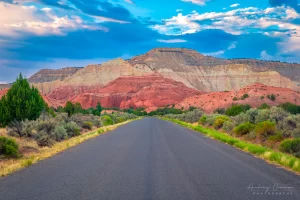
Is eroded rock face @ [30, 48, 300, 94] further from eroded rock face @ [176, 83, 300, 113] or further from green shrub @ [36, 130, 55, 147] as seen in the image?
green shrub @ [36, 130, 55, 147]

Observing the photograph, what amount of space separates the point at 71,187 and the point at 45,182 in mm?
1037

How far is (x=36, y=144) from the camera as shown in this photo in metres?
20.1

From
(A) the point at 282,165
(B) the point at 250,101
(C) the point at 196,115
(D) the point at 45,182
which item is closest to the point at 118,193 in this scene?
(D) the point at 45,182

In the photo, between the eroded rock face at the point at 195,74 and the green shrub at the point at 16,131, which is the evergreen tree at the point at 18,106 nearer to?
the green shrub at the point at 16,131

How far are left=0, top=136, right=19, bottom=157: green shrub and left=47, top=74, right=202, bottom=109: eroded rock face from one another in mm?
135346

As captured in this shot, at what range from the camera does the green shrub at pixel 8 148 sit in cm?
1510

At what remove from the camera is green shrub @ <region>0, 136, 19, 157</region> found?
15102mm

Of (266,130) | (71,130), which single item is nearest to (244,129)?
(266,130)

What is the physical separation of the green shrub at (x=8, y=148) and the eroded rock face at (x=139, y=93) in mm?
135346

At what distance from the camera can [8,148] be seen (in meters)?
15.1

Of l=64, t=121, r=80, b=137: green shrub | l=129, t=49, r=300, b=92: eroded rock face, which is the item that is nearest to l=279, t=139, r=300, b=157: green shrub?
l=64, t=121, r=80, b=137: green shrub

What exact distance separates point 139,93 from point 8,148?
484 ft

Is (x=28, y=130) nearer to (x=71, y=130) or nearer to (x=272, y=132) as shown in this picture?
(x=71, y=130)

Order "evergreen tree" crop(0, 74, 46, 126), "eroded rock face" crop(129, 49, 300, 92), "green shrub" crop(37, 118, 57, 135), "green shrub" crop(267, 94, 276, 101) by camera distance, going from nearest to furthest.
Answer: "green shrub" crop(37, 118, 57, 135), "evergreen tree" crop(0, 74, 46, 126), "green shrub" crop(267, 94, 276, 101), "eroded rock face" crop(129, 49, 300, 92)
